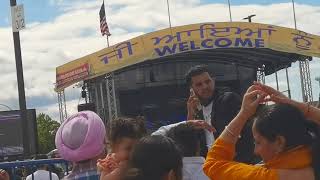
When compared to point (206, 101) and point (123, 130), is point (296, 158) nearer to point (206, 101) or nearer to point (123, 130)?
point (123, 130)

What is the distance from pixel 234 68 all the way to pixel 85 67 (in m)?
8.39

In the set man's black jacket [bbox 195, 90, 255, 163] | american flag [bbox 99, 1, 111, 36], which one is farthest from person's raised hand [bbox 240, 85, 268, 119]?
american flag [bbox 99, 1, 111, 36]

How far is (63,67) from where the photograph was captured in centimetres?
2095

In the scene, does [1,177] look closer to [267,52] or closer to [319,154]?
[319,154]

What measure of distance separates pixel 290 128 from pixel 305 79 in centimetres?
1901

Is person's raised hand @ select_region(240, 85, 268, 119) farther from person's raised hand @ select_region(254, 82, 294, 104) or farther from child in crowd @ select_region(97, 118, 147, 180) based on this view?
child in crowd @ select_region(97, 118, 147, 180)

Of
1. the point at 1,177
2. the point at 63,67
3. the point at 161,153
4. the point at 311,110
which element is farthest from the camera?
the point at 63,67

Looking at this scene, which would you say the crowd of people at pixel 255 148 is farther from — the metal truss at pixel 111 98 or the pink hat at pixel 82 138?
the metal truss at pixel 111 98

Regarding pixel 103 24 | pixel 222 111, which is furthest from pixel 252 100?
pixel 103 24

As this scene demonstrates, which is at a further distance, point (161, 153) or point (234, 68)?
point (234, 68)

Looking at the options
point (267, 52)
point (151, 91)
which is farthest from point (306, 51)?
point (151, 91)

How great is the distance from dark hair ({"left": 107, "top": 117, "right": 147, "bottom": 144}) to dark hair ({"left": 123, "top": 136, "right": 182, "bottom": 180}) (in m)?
0.84

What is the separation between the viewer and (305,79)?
832 inches

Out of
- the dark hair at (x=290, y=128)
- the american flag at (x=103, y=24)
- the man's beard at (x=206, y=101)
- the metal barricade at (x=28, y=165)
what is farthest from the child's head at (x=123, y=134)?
the american flag at (x=103, y=24)
